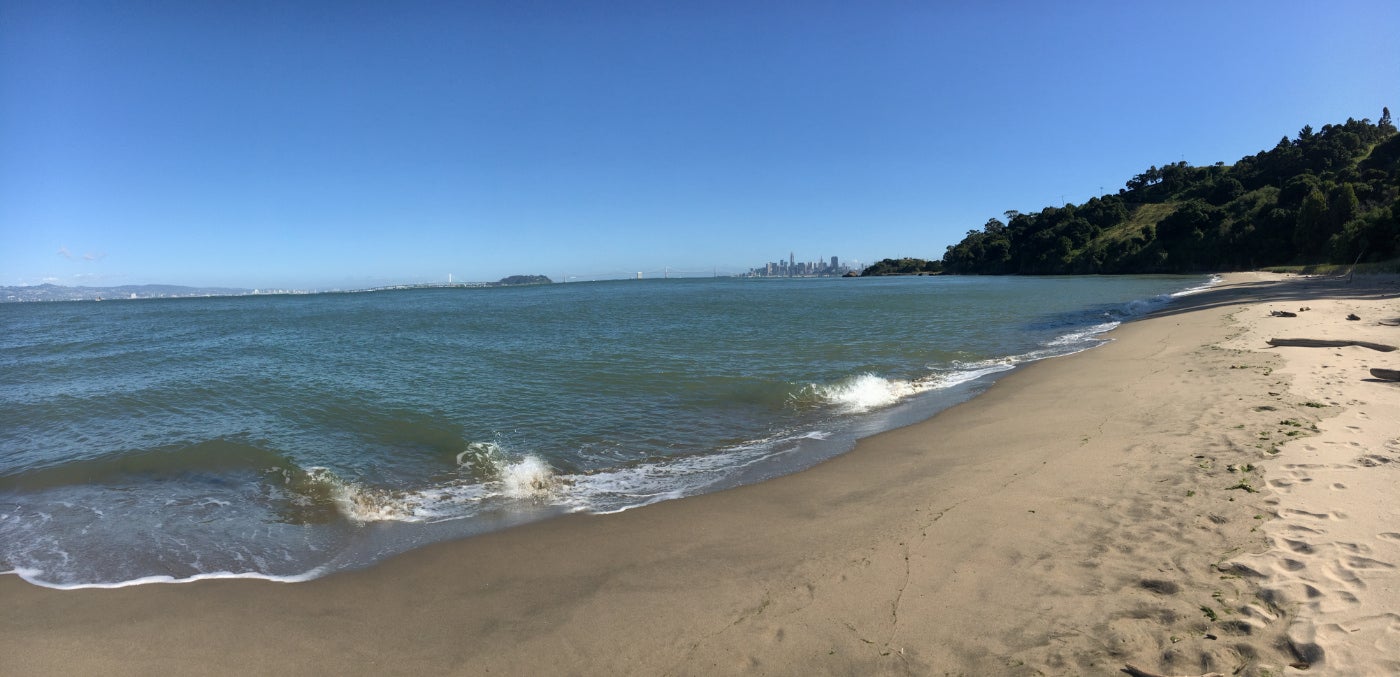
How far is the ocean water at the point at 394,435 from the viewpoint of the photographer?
618cm

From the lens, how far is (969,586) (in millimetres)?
3998

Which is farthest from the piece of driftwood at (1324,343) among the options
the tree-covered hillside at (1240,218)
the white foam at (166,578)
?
the tree-covered hillside at (1240,218)

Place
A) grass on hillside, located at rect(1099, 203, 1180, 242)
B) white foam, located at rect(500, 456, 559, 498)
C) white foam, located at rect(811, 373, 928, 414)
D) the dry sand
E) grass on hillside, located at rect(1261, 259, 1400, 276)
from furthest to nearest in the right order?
1. grass on hillside, located at rect(1099, 203, 1180, 242)
2. grass on hillside, located at rect(1261, 259, 1400, 276)
3. white foam, located at rect(811, 373, 928, 414)
4. white foam, located at rect(500, 456, 559, 498)
5. the dry sand

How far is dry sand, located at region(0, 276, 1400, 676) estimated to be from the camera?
3.29 m

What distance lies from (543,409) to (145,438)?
6758 millimetres

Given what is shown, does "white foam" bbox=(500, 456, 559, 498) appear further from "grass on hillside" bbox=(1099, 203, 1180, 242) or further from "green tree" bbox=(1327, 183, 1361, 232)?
"grass on hillside" bbox=(1099, 203, 1180, 242)

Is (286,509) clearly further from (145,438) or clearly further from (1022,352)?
(1022,352)

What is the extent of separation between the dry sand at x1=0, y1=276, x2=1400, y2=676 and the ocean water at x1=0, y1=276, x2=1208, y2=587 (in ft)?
2.39

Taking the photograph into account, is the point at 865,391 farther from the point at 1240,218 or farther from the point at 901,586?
the point at 1240,218

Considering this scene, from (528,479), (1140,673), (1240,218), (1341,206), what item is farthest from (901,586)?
(1240,218)

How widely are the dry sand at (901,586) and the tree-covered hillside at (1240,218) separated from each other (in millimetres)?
50074

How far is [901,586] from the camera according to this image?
411 cm

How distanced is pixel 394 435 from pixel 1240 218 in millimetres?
99886

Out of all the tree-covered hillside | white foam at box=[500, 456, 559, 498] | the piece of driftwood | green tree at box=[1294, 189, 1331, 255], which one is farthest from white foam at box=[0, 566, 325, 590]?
green tree at box=[1294, 189, 1331, 255]
